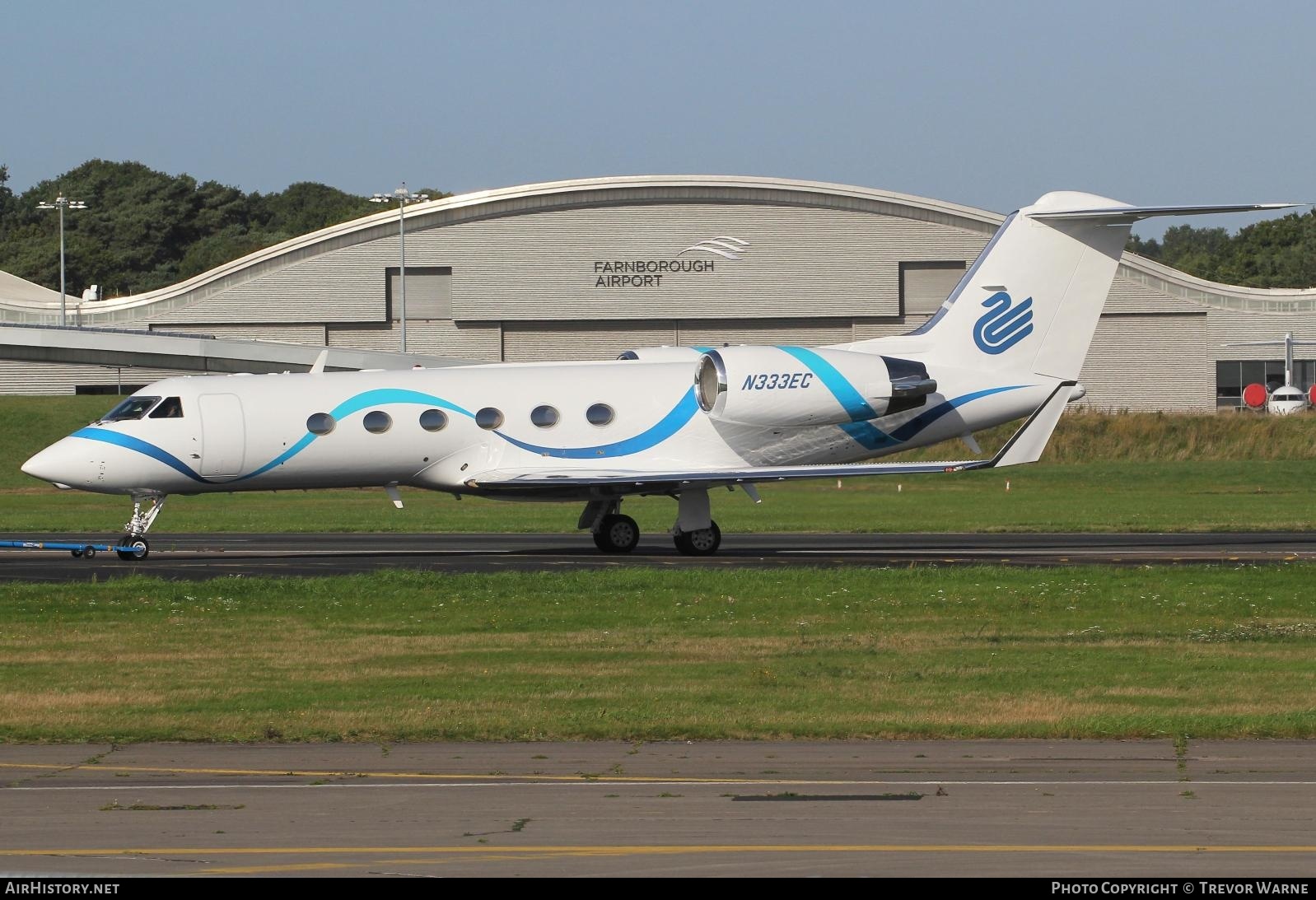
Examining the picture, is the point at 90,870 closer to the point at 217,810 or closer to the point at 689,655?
the point at 217,810

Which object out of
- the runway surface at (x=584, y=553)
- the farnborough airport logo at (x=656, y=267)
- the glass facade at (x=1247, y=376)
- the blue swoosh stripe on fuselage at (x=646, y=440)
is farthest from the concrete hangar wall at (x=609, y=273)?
the blue swoosh stripe on fuselage at (x=646, y=440)

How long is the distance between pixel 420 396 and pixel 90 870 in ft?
64.2

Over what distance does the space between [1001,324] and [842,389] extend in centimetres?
343

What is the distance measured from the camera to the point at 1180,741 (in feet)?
40.4

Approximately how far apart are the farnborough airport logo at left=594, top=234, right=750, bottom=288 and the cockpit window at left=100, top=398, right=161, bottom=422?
54.0m

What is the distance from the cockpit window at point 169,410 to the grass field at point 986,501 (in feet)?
32.6

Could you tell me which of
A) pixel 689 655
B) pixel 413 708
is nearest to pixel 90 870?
pixel 413 708

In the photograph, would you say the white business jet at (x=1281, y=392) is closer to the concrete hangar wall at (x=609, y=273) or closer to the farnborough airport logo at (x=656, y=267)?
the concrete hangar wall at (x=609, y=273)

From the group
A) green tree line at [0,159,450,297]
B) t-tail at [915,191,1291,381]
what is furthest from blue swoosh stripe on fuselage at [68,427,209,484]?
green tree line at [0,159,450,297]

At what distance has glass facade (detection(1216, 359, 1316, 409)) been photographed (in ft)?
310

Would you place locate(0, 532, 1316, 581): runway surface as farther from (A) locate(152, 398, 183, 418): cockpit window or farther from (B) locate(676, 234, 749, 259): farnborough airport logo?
(B) locate(676, 234, 749, 259): farnborough airport logo

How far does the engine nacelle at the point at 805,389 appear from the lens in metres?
28.0

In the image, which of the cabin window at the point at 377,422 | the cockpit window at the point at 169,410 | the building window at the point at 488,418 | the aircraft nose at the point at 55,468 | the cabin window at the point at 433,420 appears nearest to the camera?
the aircraft nose at the point at 55,468

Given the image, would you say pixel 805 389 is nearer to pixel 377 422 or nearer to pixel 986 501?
pixel 377 422
